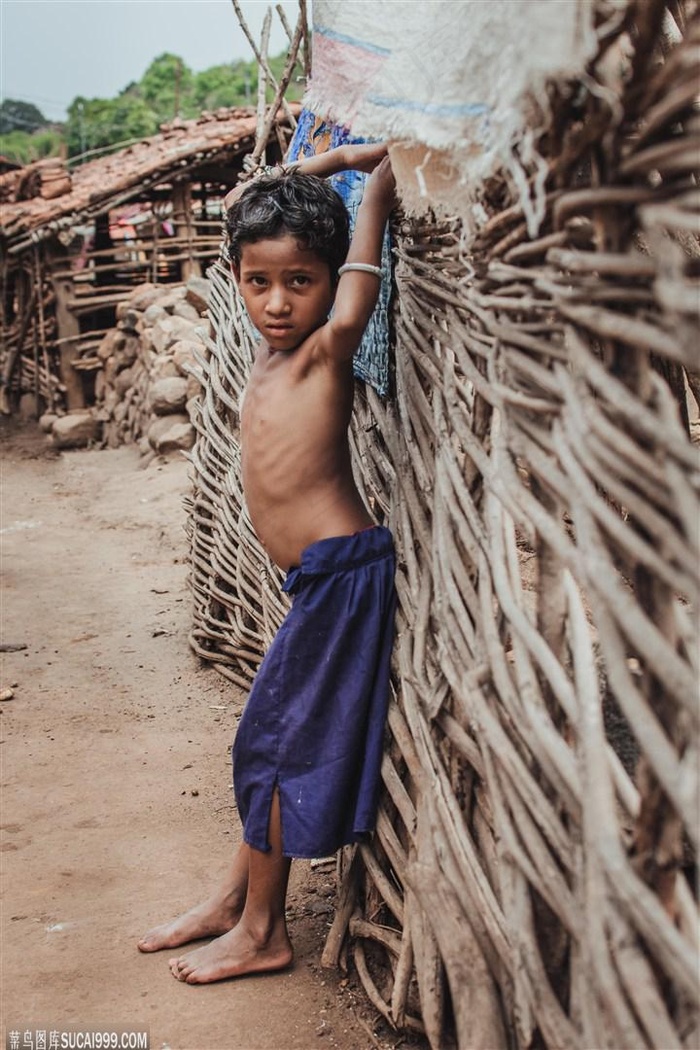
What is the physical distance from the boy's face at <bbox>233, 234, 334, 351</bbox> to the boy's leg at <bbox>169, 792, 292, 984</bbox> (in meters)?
0.98

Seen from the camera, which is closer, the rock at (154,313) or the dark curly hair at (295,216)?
the dark curly hair at (295,216)

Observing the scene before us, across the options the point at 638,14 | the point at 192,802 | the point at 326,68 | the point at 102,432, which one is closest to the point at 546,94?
the point at 638,14

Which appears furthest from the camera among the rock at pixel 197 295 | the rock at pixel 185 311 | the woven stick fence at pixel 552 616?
the rock at pixel 197 295

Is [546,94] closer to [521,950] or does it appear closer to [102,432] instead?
[521,950]

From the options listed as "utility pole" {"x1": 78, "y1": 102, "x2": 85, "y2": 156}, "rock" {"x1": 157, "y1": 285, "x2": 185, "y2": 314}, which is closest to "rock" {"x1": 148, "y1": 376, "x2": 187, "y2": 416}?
"rock" {"x1": 157, "y1": 285, "x2": 185, "y2": 314}

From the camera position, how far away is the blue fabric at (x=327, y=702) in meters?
1.84

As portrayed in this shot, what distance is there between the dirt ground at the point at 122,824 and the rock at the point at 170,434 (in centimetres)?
245

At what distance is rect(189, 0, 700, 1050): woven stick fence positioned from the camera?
1.02 m

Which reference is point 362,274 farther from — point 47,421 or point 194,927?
point 47,421

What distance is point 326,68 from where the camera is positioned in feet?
5.26

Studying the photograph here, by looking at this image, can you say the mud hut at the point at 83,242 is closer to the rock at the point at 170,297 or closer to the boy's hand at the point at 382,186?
the rock at the point at 170,297

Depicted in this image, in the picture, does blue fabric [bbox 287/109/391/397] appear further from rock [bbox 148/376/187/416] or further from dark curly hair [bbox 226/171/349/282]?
rock [bbox 148/376/187/416]

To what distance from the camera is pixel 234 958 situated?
6.43 feet

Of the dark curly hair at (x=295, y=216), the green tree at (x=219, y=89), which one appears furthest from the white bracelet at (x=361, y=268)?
the green tree at (x=219, y=89)
